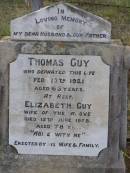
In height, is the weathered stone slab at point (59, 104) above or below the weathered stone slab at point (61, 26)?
below

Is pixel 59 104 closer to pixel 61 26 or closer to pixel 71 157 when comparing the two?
pixel 71 157

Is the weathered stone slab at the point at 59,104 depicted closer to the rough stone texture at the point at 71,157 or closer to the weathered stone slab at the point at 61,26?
the rough stone texture at the point at 71,157

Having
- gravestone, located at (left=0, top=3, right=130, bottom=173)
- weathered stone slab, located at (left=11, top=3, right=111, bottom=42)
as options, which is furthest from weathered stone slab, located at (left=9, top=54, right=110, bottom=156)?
weathered stone slab, located at (left=11, top=3, right=111, bottom=42)

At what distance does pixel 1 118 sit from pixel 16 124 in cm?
13

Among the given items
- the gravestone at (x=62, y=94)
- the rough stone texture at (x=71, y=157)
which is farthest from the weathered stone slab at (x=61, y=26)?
the rough stone texture at (x=71, y=157)

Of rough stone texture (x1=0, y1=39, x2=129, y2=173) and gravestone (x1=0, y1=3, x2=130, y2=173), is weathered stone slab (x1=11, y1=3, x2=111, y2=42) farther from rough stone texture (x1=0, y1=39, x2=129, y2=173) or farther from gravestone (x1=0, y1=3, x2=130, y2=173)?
rough stone texture (x1=0, y1=39, x2=129, y2=173)

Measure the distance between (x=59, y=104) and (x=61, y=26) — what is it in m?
0.62

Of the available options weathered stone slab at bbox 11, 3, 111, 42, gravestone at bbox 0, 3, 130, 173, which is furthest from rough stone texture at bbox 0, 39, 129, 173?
weathered stone slab at bbox 11, 3, 111, 42

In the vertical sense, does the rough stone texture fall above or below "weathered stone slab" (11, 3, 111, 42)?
below

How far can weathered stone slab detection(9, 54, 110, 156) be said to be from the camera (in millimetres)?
4625

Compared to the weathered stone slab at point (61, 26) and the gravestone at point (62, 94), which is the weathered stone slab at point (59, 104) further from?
the weathered stone slab at point (61, 26)

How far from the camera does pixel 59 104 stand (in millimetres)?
4691

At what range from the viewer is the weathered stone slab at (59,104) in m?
4.62

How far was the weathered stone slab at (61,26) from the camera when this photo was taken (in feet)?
15.0
